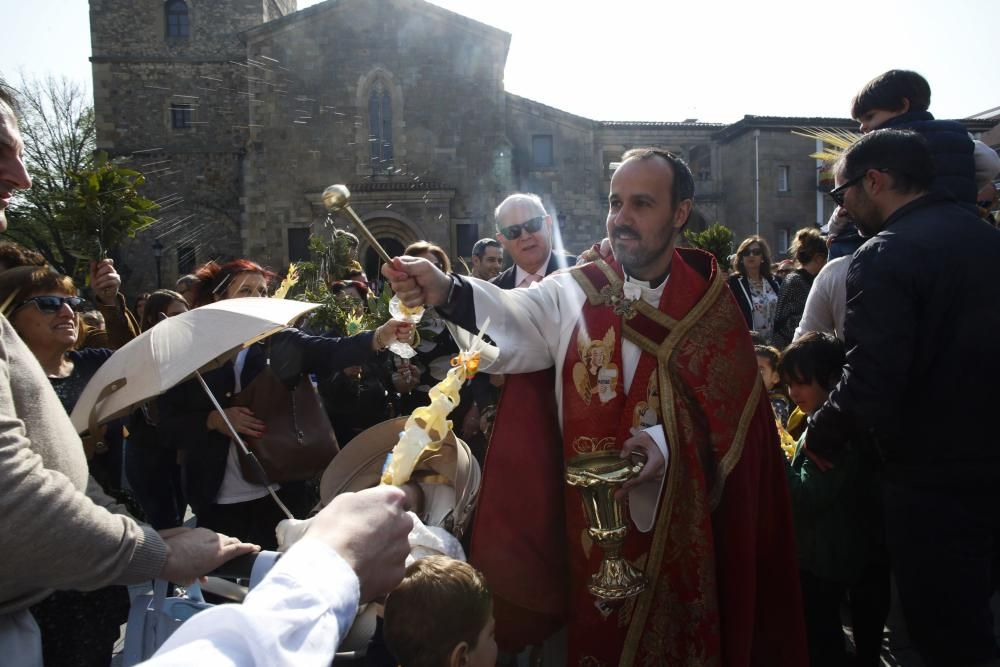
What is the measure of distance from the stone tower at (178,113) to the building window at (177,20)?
42mm

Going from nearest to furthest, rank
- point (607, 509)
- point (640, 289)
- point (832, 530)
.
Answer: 1. point (607, 509)
2. point (640, 289)
3. point (832, 530)

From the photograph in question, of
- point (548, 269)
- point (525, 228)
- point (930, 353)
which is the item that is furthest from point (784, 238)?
point (930, 353)

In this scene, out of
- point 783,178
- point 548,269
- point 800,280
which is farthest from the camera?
point 783,178

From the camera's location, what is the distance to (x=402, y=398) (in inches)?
199

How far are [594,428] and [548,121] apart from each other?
2509 centimetres

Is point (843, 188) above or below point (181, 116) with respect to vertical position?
below

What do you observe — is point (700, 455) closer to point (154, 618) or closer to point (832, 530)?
point (832, 530)

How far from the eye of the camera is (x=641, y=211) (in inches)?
107

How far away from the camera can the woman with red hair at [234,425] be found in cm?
356

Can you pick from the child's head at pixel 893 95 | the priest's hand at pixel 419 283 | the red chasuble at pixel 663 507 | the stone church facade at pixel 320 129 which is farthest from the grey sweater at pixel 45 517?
the stone church facade at pixel 320 129

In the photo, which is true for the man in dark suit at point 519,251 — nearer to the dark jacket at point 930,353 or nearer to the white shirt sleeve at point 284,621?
the dark jacket at point 930,353

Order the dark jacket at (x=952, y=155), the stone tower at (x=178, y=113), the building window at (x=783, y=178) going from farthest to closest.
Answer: the building window at (x=783, y=178), the stone tower at (x=178, y=113), the dark jacket at (x=952, y=155)

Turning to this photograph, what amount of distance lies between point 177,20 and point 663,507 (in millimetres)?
33755

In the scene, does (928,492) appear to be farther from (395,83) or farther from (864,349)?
(395,83)
